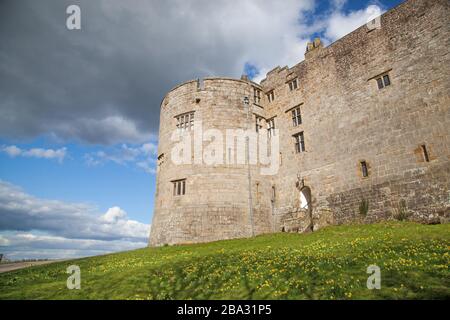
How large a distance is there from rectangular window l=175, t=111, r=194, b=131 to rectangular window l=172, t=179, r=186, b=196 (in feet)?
14.9

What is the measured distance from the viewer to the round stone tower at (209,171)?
2072 centimetres

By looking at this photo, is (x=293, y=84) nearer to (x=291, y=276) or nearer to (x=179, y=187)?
(x=179, y=187)

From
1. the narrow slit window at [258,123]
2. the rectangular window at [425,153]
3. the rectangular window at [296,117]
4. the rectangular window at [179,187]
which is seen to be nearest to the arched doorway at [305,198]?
the rectangular window at [296,117]

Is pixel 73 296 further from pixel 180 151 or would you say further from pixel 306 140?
pixel 306 140

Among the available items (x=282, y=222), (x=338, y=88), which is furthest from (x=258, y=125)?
(x=282, y=222)

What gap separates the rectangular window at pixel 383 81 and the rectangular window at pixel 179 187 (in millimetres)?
15761

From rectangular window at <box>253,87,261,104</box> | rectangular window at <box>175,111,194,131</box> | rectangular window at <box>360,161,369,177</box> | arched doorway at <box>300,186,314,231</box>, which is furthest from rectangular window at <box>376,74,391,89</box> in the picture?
rectangular window at <box>175,111,194,131</box>

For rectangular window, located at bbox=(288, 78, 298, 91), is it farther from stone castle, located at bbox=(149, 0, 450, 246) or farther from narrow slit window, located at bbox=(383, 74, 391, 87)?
narrow slit window, located at bbox=(383, 74, 391, 87)

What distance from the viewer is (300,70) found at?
953 inches

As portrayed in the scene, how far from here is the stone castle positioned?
16.0 meters

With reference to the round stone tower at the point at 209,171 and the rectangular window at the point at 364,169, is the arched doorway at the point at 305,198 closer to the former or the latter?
the round stone tower at the point at 209,171

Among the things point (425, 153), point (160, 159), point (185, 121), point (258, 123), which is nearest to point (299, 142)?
point (258, 123)

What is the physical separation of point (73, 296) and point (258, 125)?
1973cm

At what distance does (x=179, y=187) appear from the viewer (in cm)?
2212
